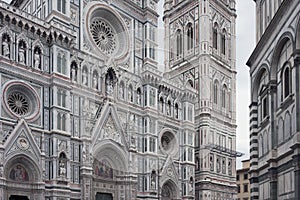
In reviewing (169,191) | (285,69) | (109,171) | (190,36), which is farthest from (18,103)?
(190,36)

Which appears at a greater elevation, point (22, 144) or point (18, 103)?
point (18, 103)

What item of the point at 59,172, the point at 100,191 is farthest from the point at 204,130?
the point at 59,172

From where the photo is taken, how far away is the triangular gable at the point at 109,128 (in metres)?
36.8

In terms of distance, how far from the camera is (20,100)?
1248 inches

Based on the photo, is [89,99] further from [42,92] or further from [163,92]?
[163,92]

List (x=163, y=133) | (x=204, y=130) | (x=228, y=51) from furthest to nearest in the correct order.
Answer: (x=228, y=51) < (x=204, y=130) < (x=163, y=133)

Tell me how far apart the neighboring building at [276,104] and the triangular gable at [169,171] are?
20938mm

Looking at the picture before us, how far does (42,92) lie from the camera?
32812 millimetres

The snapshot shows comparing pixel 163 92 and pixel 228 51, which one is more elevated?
pixel 228 51

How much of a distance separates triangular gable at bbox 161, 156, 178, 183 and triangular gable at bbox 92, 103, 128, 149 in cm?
548

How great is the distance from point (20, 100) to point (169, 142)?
58.7ft

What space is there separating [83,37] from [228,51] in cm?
2495

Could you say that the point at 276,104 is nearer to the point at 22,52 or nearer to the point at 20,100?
the point at 20,100

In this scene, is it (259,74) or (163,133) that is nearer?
(259,74)
